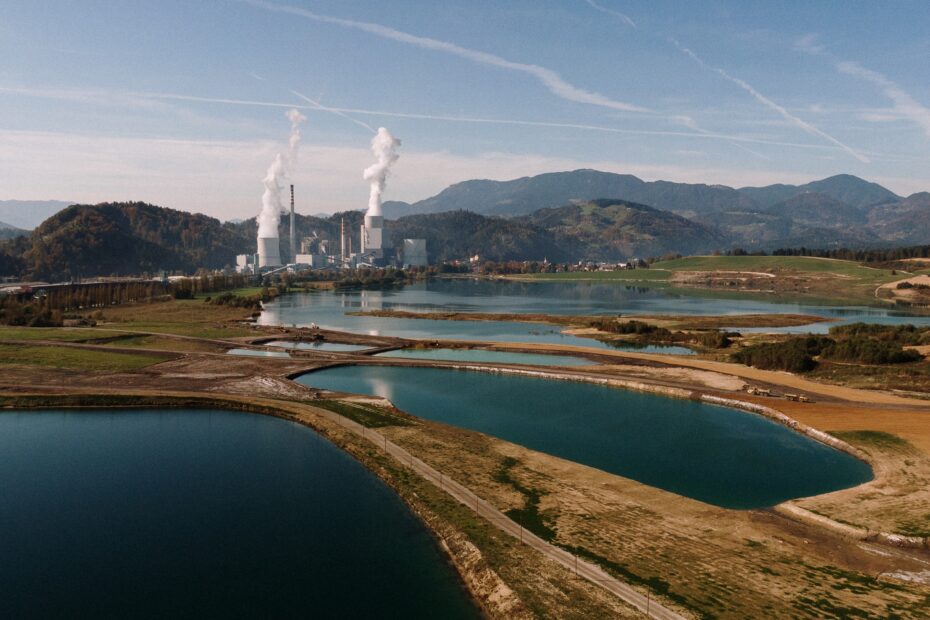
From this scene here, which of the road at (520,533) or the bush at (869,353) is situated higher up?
the bush at (869,353)

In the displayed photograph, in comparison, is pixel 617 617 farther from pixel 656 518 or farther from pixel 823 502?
pixel 823 502

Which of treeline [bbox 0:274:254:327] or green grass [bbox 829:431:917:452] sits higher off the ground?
treeline [bbox 0:274:254:327]

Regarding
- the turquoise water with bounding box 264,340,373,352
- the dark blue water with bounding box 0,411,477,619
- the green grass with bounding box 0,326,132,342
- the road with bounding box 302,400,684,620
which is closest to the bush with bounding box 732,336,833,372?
the road with bounding box 302,400,684,620

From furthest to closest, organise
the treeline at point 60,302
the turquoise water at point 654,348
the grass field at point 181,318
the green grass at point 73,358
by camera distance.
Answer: the treeline at point 60,302
the grass field at point 181,318
the turquoise water at point 654,348
the green grass at point 73,358

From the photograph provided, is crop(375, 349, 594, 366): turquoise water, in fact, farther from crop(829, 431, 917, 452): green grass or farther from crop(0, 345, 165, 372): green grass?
crop(829, 431, 917, 452): green grass

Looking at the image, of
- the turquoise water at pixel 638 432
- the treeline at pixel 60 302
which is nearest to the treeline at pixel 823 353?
the turquoise water at pixel 638 432

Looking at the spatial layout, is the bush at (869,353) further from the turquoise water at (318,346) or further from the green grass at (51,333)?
the green grass at (51,333)
